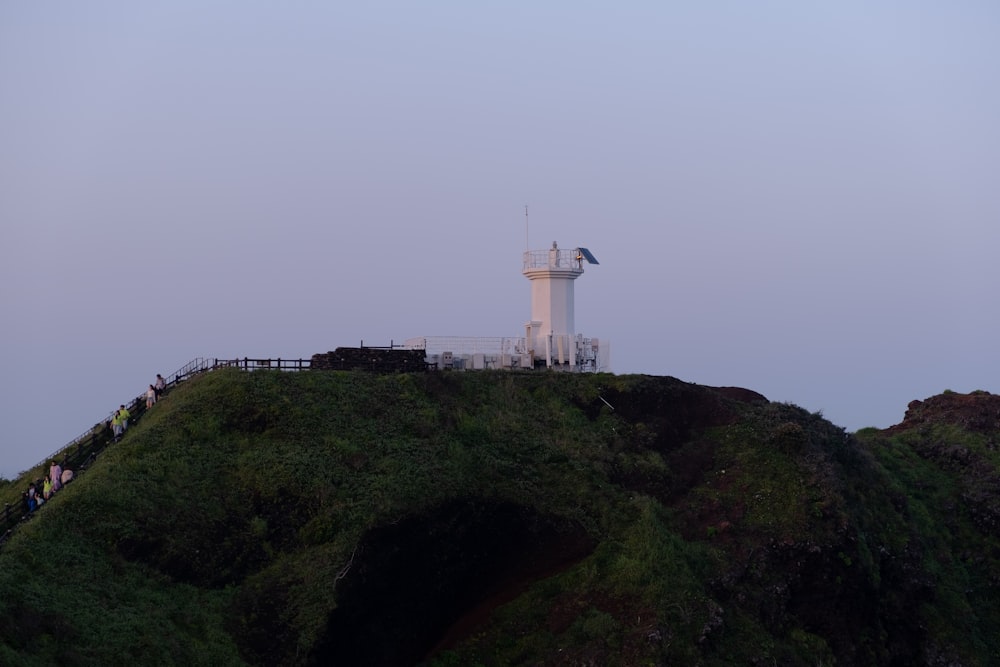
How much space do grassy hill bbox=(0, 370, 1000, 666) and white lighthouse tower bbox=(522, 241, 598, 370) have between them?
444cm

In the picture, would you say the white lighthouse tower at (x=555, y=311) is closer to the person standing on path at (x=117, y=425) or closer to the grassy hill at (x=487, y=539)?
the grassy hill at (x=487, y=539)

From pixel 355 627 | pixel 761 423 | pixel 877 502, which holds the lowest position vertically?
pixel 355 627

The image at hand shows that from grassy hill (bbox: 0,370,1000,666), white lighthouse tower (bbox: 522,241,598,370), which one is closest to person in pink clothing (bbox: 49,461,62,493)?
grassy hill (bbox: 0,370,1000,666)

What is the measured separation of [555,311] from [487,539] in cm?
1645

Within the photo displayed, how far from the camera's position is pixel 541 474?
36906 millimetres

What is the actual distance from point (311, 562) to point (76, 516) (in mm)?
6477

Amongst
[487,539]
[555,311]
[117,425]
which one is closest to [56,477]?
[117,425]

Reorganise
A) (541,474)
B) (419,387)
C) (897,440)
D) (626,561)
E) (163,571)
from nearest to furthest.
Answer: (163,571), (626,561), (541,474), (419,387), (897,440)

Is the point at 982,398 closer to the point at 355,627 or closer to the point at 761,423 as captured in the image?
the point at 761,423

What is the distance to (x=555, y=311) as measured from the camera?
48219 millimetres

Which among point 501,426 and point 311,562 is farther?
point 501,426

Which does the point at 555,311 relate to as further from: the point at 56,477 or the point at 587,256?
the point at 56,477

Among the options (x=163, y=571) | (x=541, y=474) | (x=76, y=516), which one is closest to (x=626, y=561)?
(x=541, y=474)

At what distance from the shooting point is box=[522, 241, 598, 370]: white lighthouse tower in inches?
1871
